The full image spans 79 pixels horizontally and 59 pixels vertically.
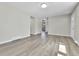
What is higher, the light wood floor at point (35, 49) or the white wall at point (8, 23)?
the white wall at point (8, 23)

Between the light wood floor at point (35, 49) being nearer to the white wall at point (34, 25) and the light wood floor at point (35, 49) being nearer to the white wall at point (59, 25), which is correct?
the white wall at point (59, 25)

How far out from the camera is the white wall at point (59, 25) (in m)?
8.94

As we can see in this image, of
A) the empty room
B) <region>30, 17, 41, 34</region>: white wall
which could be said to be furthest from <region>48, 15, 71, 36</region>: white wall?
<region>30, 17, 41, 34</region>: white wall

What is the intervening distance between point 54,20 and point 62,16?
107 centimetres

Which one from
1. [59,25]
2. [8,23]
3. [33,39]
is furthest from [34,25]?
[8,23]

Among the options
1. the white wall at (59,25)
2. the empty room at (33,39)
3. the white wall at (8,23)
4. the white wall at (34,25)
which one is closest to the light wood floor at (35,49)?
the empty room at (33,39)

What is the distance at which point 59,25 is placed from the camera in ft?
31.3

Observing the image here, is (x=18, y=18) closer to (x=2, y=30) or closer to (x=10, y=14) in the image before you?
(x=10, y=14)

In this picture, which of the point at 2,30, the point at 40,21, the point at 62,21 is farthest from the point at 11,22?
the point at 40,21

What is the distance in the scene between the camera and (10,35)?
5.41 metres

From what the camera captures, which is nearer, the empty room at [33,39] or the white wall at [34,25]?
the empty room at [33,39]

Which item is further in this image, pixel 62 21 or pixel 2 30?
pixel 62 21

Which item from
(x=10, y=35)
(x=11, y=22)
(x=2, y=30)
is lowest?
(x=10, y=35)

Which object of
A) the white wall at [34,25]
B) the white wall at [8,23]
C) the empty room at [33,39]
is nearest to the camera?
the empty room at [33,39]
